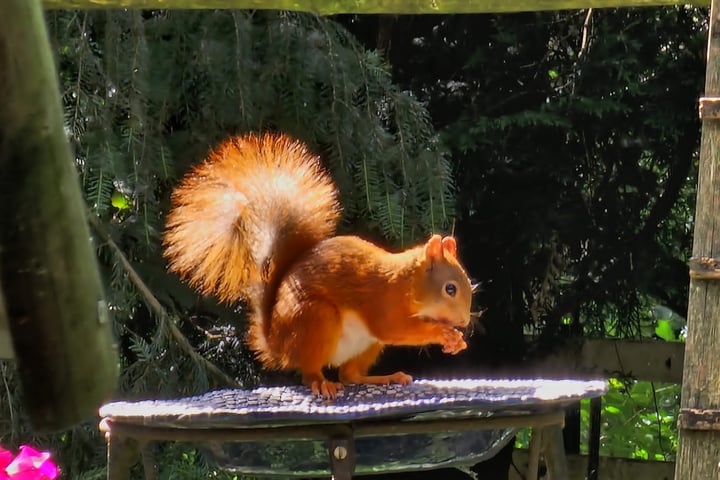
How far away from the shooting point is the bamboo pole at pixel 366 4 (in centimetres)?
153

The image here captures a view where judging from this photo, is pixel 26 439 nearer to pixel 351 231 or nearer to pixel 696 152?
pixel 351 231

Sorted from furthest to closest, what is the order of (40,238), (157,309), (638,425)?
(638,425)
(157,309)
(40,238)

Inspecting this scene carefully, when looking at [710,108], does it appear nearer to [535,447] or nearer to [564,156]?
[535,447]

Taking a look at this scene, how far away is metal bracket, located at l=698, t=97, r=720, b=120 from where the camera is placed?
5.99 feet

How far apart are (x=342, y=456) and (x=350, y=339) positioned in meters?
0.47

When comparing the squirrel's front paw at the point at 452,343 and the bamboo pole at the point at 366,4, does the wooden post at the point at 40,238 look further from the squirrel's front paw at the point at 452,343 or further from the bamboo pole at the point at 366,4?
the squirrel's front paw at the point at 452,343

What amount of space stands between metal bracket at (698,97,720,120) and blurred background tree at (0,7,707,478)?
826mm

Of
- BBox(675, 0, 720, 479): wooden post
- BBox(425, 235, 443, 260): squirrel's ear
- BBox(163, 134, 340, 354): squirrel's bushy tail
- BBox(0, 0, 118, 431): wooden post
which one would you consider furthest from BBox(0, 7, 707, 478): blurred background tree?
BBox(0, 0, 118, 431): wooden post

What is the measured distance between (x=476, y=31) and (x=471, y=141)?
0.43m

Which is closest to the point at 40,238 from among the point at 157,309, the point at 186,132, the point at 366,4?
the point at 366,4

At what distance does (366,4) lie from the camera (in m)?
1.58

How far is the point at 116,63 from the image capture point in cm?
242

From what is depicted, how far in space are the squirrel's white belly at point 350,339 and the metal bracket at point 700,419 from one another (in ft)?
1.70

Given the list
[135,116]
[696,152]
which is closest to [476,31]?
[696,152]
